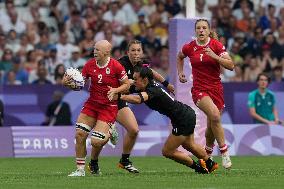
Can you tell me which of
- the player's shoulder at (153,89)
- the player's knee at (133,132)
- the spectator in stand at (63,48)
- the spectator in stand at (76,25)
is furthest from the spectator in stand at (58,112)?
the player's shoulder at (153,89)

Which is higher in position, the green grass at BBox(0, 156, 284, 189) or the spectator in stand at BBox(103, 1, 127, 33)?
the spectator in stand at BBox(103, 1, 127, 33)

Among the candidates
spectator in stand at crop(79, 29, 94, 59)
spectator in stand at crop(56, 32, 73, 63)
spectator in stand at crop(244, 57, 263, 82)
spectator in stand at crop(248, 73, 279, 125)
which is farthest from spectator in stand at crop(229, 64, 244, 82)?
spectator in stand at crop(56, 32, 73, 63)

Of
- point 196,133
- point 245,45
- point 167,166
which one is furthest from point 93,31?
point 167,166

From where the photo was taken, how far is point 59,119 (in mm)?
23953

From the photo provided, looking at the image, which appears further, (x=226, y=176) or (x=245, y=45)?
(x=245, y=45)

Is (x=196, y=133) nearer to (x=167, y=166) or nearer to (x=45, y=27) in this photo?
(x=167, y=166)

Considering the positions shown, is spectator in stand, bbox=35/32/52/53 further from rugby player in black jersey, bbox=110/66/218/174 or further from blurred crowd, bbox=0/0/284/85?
rugby player in black jersey, bbox=110/66/218/174

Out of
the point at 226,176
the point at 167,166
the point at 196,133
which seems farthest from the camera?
the point at 196,133

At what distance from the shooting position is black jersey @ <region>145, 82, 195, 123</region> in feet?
52.4

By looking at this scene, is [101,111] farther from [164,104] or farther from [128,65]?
[128,65]

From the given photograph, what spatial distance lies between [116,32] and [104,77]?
12.0m

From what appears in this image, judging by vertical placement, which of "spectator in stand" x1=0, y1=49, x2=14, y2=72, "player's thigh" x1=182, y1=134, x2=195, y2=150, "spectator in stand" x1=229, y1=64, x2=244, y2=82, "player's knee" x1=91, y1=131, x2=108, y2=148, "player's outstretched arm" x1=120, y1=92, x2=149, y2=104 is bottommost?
"spectator in stand" x1=229, y1=64, x2=244, y2=82

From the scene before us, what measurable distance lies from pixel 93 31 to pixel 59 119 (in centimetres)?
469

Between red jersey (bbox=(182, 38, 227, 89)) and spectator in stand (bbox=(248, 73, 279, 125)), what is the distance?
6.55m
